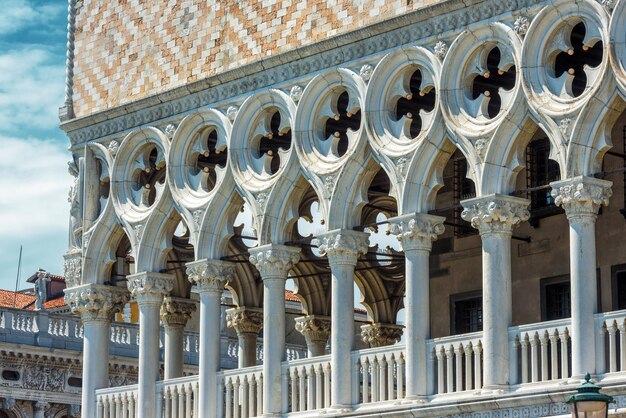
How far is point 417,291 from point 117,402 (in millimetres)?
6597

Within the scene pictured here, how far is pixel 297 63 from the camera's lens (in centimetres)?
2827

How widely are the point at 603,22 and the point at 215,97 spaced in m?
7.47

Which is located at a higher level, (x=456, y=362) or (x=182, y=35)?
(x=182, y=35)

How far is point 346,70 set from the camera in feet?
90.0

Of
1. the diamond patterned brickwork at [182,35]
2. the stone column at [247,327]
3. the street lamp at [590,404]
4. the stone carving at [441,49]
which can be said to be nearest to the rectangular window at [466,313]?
the stone column at [247,327]

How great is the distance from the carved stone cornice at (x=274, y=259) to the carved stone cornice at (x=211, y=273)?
3.24 ft

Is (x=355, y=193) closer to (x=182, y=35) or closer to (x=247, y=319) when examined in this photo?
(x=182, y=35)

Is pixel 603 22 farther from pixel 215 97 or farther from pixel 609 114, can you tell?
pixel 215 97

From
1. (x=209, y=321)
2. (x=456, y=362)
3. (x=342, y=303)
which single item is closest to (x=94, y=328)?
(x=209, y=321)

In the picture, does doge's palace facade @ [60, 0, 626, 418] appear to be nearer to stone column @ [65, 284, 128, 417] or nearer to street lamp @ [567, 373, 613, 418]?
Result: stone column @ [65, 284, 128, 417]

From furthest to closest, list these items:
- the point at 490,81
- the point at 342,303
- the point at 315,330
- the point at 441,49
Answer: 1. the point at 315,330
2. the point at 490,81
3. the point at 342,303
4. the point at 441,49

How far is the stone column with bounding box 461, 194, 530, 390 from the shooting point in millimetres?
24875

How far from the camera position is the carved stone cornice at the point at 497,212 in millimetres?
25250

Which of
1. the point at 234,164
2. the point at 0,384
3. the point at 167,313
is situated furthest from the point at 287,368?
the point at 0,384
